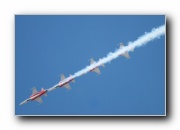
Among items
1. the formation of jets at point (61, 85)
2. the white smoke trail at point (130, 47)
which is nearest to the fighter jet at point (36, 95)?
the formation of jets at point (61, 85)

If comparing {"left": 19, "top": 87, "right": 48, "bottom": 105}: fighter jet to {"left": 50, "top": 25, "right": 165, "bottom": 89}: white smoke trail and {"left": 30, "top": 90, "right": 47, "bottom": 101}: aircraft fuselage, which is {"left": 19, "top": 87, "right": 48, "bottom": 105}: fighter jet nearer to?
{"left": 30, "top": 90, "right": 47, "bottom": 101}: aircraft fuselage

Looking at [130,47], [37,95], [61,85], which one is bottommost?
[37,95]

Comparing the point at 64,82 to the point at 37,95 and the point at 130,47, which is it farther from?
the point at 130,47

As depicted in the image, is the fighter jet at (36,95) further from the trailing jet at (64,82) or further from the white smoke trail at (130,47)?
the white smoke trail at (130,47)

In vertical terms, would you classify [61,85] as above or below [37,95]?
above

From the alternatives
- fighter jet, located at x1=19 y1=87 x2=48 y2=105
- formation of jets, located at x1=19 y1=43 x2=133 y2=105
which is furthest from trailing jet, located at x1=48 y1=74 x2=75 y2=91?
fighter jet, located at x1=19 y1=87 x2=48 y2=105

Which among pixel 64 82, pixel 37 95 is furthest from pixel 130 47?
pixel 37 95

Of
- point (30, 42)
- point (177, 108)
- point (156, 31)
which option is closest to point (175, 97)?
point (177, 108)

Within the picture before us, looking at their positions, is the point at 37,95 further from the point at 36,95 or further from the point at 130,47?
the point at 130,47

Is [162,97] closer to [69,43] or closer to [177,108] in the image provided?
[177,108]

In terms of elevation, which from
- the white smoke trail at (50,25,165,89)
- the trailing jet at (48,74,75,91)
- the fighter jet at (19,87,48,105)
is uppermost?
the white smoke trail at (50,25,165,89)

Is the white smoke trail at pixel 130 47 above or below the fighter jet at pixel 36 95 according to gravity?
above
